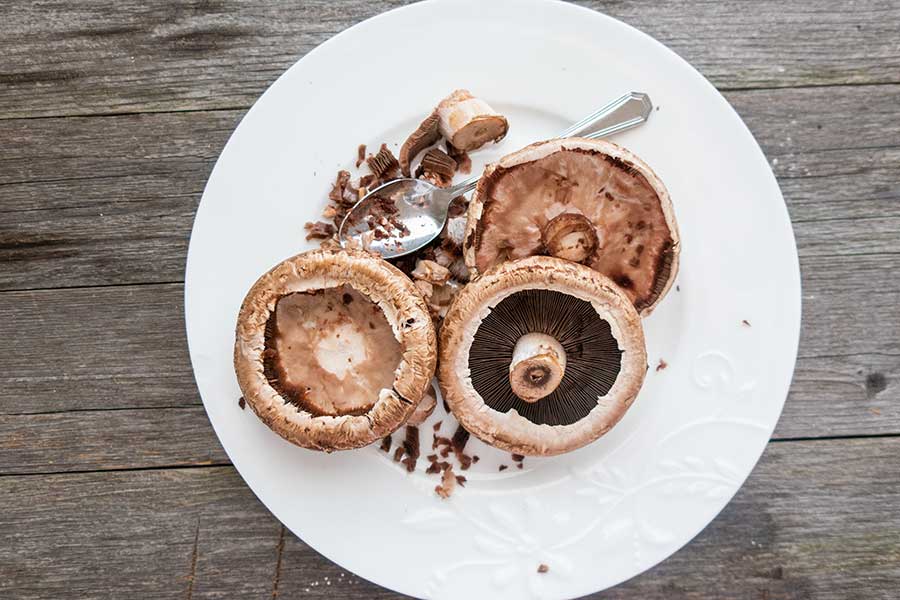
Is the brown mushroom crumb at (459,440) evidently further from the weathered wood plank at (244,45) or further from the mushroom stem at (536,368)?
the weathered wood plank at (244,45)

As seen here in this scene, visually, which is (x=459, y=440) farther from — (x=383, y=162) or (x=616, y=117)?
(x=616, y=117)

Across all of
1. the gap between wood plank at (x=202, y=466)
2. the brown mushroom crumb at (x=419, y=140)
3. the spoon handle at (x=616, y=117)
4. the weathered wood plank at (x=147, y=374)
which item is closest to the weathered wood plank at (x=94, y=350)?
the weathered wood plank at (x=147, y=374)

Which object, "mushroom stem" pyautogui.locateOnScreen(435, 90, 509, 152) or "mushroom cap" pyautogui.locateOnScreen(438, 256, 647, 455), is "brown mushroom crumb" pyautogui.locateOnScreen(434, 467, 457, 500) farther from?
"mushroom stem" pyautogui.locateOnScreen(435, 90, 509, 152)

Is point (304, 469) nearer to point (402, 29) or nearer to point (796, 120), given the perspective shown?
point (402, 29)

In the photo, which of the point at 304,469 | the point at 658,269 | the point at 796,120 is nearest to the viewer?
the point at 658,269

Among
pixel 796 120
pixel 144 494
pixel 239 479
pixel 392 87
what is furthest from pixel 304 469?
pixel 796 120
